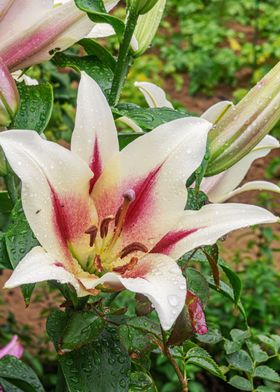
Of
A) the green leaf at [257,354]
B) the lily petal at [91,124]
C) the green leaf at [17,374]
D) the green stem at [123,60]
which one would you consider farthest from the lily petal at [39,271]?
the green leaf at [257,354]

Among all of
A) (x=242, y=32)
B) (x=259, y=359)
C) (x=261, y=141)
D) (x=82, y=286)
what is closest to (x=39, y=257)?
(x=82, y=286)

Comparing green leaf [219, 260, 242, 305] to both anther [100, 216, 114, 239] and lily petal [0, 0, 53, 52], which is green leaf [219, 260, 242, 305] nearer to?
anther [100, 216, 114, 239]

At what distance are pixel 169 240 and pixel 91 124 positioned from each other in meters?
0.12

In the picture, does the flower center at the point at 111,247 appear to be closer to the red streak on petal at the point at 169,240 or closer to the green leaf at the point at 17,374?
the red streak on petal at the point at 169,240

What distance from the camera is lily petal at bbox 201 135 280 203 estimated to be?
98cm

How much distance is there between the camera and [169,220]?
803mm

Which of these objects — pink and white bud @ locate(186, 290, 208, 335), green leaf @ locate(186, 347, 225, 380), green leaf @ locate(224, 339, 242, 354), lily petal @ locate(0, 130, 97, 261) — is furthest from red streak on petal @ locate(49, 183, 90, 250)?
green leaf @ locate(224, 339, 242, 354)

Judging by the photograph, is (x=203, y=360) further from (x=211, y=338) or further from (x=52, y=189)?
(x=52, y=189)

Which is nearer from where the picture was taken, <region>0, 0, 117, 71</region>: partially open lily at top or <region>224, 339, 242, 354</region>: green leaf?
<region>0, 0, 117, 71</region>: partially open lily at top

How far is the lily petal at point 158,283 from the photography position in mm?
692

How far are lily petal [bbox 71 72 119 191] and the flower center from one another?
48 mm

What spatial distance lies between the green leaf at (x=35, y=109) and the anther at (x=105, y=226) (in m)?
0.10

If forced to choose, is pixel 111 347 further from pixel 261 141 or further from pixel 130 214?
pixel 261 141

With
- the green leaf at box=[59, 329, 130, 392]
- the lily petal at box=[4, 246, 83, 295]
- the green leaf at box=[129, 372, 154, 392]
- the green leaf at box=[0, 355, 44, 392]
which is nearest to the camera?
the lily petal at box=[4, 246, 83, 295]
